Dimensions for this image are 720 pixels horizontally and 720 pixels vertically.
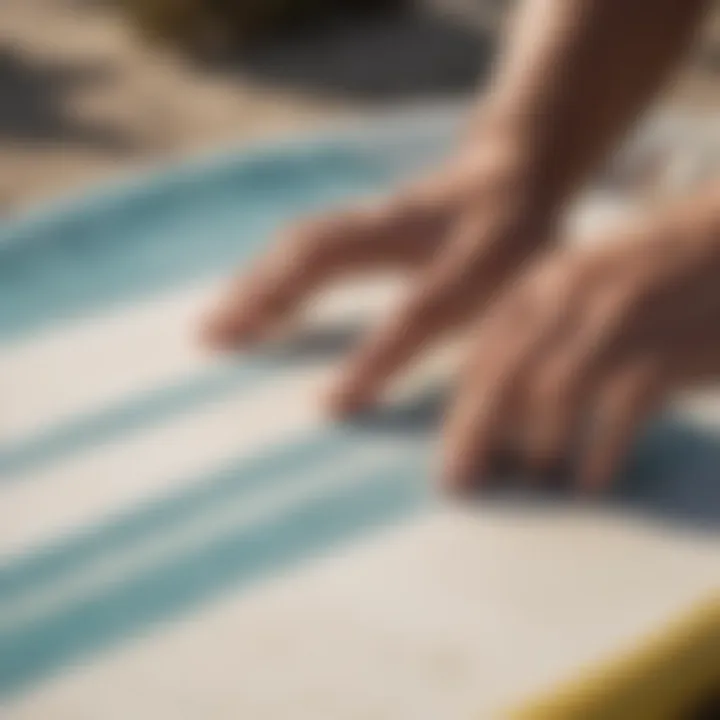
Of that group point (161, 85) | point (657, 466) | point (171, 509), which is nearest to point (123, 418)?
point (171, 509)

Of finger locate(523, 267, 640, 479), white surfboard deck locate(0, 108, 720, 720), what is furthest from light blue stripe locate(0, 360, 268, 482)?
finger locate(523, 267, 640, 479)

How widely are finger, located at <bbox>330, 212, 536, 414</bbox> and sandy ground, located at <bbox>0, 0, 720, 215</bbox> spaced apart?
269 millimetres

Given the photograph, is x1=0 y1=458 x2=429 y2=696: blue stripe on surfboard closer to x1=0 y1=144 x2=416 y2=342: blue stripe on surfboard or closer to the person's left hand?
the person's left hand

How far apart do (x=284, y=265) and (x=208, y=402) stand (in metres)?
0.06

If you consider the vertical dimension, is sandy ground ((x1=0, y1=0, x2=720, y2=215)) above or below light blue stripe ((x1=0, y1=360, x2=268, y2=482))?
above

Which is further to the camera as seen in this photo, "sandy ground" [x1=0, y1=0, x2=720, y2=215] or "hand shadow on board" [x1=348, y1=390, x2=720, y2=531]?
"sandy ground" [x1=0, y1=0, x2=720, y2=215]

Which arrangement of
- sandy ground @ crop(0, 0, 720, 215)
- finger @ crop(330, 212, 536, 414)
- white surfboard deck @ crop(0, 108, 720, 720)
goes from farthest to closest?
sandy ground @ crop(0, 0, 720, 215) → finger @ crop(330, 212, 536, 414) → white surfboard deck @ crop(0, 108, 720, 720)

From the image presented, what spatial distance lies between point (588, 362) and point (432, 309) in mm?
70

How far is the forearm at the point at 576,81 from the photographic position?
48 centimetres

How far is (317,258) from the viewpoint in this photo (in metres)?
0.48

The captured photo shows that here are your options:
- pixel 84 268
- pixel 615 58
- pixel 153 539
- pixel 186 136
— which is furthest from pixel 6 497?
pixel 186 136

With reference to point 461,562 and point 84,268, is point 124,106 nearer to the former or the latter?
point 84,268

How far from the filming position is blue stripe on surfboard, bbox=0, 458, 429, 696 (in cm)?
34

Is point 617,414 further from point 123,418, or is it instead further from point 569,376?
point 123,418
